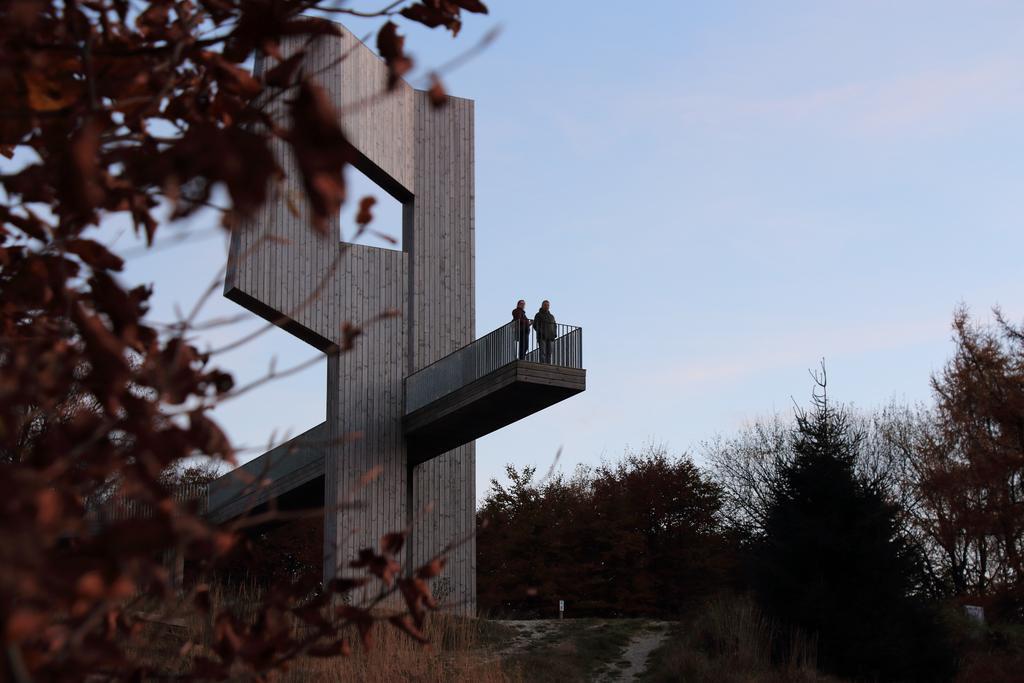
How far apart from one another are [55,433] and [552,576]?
23833mm

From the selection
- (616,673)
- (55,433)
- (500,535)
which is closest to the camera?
(55,433)

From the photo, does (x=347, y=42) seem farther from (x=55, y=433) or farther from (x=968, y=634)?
→ (x=55, y=433)

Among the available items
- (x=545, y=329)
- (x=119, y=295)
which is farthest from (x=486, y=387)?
(x=119, y=295)

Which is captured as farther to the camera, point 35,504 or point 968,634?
point 968,634

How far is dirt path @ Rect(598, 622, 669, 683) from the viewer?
49.3 feet

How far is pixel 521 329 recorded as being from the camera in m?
16.1

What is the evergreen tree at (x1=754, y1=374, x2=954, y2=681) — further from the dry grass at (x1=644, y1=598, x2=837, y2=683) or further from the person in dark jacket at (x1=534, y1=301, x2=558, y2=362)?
the person in dark jacket at (x1=534, y1=301, x2=558, y2=362)

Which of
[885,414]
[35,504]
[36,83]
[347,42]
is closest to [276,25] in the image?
[36,83]

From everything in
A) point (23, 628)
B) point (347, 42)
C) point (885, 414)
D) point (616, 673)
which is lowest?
point (616, 673)

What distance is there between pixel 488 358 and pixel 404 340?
233 cm

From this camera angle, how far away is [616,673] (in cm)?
1513

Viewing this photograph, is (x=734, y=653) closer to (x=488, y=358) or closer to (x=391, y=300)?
(x=488, y=358)

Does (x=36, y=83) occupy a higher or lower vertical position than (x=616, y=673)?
higher

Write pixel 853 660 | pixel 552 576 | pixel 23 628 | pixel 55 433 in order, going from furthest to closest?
pixel 552 576
pixel 853 660
pixel 55 433
pixel 23 628
